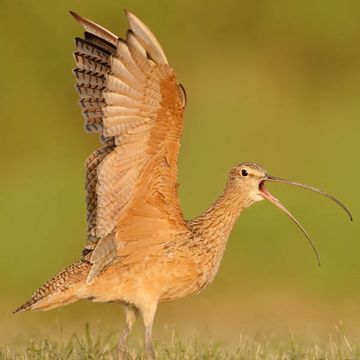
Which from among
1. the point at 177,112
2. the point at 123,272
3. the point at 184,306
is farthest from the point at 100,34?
the point at 184,306

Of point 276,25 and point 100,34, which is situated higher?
point 276,25

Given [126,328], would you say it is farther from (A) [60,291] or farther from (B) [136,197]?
(B) [136,197]

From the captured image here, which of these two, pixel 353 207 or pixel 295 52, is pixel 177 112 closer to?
pixel 353 207

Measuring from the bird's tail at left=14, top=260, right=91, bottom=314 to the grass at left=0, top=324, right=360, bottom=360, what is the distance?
0.25 metres

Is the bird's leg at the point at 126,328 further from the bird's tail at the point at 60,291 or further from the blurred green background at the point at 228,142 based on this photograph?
the blurred green background at the point at 228,142

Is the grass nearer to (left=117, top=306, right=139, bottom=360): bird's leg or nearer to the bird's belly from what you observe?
(left=117, top=306, right=139, bottom=360): bird's leg

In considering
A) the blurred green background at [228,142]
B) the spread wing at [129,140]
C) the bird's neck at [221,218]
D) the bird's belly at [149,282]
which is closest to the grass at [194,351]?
the bird's belly at [149,282]

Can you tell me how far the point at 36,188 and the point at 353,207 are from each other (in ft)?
15.7

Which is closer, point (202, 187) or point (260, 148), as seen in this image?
point (202, 187)

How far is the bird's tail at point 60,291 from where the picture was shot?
408 inches

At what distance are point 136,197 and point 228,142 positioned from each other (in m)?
12.0

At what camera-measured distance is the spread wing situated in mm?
9758

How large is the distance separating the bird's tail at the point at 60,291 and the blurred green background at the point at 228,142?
13.1 ft

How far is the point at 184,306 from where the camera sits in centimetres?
1736
